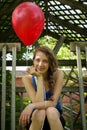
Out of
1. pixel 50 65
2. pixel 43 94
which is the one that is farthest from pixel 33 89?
pixel 50 65

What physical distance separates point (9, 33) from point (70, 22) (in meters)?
2.04

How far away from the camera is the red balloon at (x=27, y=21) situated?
3.15 metres

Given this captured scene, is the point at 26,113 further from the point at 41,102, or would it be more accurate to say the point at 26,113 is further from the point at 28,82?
the point at 28,82

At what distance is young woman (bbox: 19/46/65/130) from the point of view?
1.86 metres

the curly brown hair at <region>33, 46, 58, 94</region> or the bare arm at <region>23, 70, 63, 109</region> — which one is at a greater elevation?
the curly brown hair at <region>33, 46, 58, 94</region>

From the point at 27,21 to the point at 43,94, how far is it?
56.6 inches

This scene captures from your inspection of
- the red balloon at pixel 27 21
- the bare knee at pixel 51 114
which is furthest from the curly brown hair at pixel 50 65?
the red balloon at pixel 27 21

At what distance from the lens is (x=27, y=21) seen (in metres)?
3.17

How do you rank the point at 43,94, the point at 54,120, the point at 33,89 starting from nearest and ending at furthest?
the point at 54,120 < the point at 43,94 < the point at 33,89

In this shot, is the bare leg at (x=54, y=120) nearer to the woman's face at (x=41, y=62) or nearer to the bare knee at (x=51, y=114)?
the bare knee at (x=51, y=114)

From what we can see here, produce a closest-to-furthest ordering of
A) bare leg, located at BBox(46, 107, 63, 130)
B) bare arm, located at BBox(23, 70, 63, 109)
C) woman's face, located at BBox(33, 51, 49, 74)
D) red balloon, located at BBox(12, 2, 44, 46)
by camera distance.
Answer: bare leg, located at BBox(46, 107, 63, 130) < bare arm, located at BBox(23, 70, 63, 109) < woman's face, located at BBox(33, 51, 49, 74) < red balloon, located at BBox(12, 2, 44, 46)

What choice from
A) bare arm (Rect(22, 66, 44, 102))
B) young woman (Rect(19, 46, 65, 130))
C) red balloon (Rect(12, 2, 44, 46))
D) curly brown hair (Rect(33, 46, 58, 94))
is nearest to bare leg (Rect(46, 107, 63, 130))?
young woman (Rect(19, 46, 65, 130))

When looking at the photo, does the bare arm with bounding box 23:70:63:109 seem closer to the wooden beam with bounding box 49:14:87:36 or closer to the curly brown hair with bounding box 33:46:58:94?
the curly brown hair with bounding box 33:46:58:94

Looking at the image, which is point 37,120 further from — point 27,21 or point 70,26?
point 70,26
